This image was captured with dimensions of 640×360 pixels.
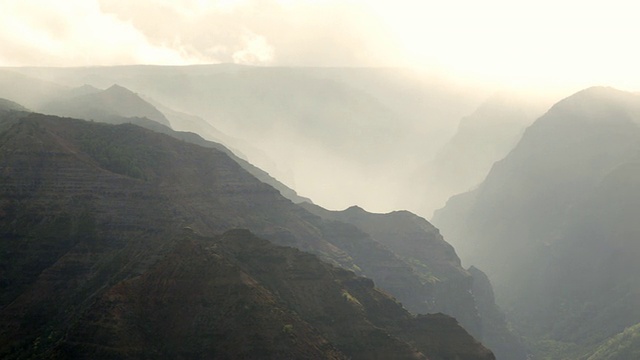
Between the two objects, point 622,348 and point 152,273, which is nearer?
point 152,273

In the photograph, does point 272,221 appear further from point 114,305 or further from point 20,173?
point 114,305

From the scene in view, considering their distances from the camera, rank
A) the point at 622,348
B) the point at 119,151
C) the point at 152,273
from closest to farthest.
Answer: the point at 152,273, the point at 119,151, the point at 622,348

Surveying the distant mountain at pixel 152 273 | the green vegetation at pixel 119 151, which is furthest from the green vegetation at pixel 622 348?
the green vegetation at pixel 119 151

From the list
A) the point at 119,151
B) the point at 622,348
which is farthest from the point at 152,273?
the point at 622,348

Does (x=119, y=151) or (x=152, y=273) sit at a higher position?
(x=119, y=151)

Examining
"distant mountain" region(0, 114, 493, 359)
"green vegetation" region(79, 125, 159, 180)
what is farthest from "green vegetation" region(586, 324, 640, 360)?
"green vegetation" region(79, 125, 159, 180)

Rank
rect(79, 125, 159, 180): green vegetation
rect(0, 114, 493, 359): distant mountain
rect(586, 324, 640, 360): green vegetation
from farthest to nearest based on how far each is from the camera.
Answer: rect(586, 324, 640, 360): green vegetation
rect(79, 125, 159, 180): green vegetation
rect(0, 114, 493, 359): distant mountain

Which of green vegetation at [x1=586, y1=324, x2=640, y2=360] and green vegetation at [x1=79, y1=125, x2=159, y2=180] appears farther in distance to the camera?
green vegetation at [x1=586, y1=324, x2=640, y2=360]

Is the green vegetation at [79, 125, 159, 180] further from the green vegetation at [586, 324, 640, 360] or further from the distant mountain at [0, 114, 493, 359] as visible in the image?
the green vegetation at [586, 324, 640, 360]

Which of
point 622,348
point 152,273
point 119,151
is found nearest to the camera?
point 152,273

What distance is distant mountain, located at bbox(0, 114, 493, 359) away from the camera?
90.8 meters

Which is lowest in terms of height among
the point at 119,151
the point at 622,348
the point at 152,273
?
the point at 152,273

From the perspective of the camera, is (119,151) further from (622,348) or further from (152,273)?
(622,348)

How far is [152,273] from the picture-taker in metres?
101
